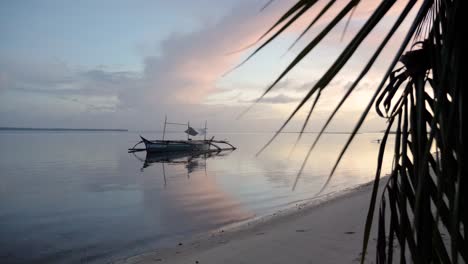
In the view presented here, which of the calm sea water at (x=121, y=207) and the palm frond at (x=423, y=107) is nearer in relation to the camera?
the palm frond at (x=423, y=107)

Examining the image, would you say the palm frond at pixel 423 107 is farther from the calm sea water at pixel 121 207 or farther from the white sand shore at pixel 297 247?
the calm sea water at pixel 121 207

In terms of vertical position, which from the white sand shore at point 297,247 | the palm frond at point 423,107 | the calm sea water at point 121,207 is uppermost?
the palm frond at point 423,107

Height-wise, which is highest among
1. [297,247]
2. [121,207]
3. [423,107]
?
[423,107]

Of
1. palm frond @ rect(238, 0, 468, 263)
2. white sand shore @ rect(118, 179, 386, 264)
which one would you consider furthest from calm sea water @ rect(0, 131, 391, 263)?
palm frond @ rect(238, 0, 468, 263)

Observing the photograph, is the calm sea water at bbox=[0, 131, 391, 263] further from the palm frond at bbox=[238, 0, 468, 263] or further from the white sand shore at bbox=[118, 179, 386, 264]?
the palm frond at bbox=[238, 0, 468, 263]

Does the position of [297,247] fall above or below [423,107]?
below

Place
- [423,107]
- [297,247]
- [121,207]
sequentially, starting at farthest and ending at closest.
Answer: [121,207] → [297,247] → [423,107]

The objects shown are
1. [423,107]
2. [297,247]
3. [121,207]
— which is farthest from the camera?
[121,207]

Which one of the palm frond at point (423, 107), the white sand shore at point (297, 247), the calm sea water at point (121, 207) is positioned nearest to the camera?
the palm frond at point (423, 107)

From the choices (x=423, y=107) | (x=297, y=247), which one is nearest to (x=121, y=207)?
(x=297, y=247)

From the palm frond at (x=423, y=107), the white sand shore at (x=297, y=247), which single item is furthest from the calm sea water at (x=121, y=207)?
the palm frond at (x=423, y=107)

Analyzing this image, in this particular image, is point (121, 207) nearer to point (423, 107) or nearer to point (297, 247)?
point (297, 247)

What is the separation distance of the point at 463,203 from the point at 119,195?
66.2ft

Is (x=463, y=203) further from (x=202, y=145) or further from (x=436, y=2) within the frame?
(x=202, y=145)
